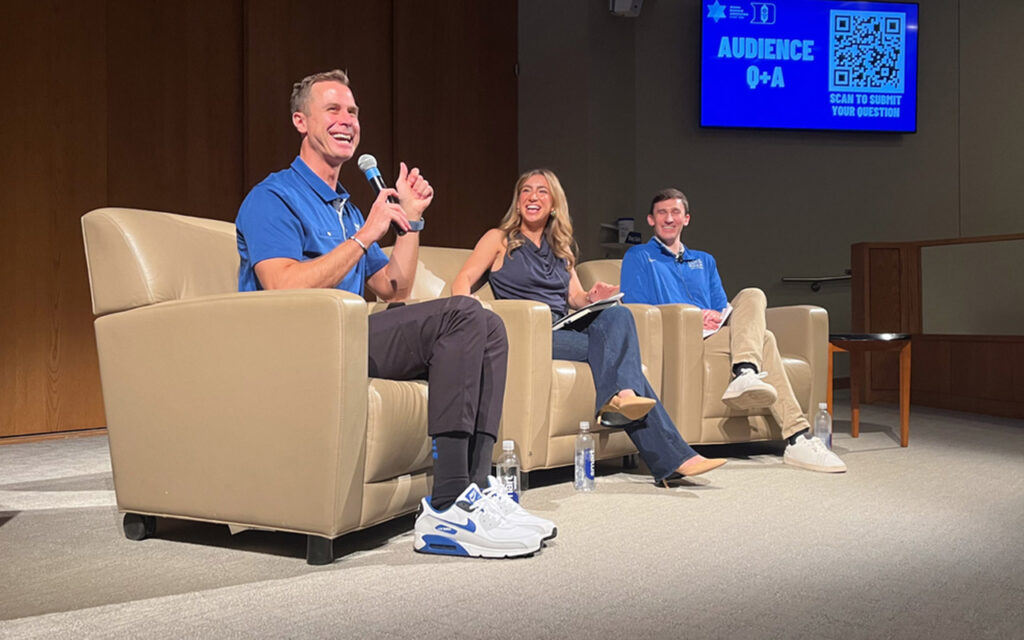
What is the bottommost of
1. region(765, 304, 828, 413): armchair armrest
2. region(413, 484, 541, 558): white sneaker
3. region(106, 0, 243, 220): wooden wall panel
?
region(413, 484, 541, 558): white sneaker

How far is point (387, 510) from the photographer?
215cm

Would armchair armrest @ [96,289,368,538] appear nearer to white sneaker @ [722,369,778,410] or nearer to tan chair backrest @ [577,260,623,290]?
white sneaker @ [722,369,778,410]

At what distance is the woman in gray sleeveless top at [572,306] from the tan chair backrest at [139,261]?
1.14 meters

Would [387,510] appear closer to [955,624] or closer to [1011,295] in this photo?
[955,624]

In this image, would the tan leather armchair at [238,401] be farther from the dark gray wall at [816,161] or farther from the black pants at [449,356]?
the dark gray wall at [816,161]

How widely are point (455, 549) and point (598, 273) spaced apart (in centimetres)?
223

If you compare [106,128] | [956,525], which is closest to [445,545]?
[956,525]

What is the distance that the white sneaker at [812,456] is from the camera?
3.31 meters

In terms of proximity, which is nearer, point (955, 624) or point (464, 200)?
point (955, 624)

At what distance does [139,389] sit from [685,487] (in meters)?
1.71

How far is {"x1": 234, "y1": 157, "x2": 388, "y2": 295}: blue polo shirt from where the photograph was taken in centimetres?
214

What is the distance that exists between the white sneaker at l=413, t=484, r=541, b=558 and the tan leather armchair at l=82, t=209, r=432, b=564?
5.9 inches

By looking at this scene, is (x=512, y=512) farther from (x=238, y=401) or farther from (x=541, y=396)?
(x=541, y=396)

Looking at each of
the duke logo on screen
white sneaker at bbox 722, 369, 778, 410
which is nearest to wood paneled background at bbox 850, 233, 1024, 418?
the duke logo on screen
